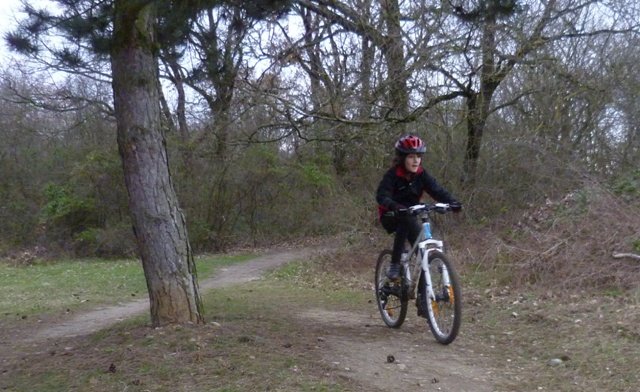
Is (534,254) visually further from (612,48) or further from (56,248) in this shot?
(56,248)

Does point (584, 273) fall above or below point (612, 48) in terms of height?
below

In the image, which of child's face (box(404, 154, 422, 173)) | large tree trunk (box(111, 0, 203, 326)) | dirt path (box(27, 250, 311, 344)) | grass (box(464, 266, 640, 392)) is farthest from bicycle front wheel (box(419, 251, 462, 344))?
dirt path (box(27, 250, 311, 344))

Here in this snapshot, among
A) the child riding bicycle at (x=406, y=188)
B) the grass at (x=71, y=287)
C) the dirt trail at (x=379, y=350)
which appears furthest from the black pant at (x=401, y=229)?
the grass at (x=71, y=287)

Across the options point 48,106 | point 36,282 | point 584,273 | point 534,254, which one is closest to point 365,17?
point 534,254

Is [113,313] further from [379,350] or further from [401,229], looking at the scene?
[379,350]

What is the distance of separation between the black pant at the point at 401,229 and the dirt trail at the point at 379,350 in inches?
32.4

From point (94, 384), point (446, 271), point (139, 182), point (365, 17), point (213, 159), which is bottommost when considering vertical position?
point (94, 384)

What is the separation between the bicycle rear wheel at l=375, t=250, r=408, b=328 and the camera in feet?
25.6

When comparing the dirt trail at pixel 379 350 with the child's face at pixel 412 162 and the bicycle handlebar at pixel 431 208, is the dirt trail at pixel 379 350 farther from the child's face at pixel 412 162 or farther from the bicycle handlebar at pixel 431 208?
the child's face at pixel 412 162

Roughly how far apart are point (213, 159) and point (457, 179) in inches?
371

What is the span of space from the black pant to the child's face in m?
0.46

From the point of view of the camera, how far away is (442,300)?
6922 millimetres

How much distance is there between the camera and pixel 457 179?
16266 mm

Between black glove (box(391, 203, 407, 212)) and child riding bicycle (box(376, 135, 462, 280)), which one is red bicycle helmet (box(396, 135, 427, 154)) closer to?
child riding bicycle (box(376, 135, 462, 280))
